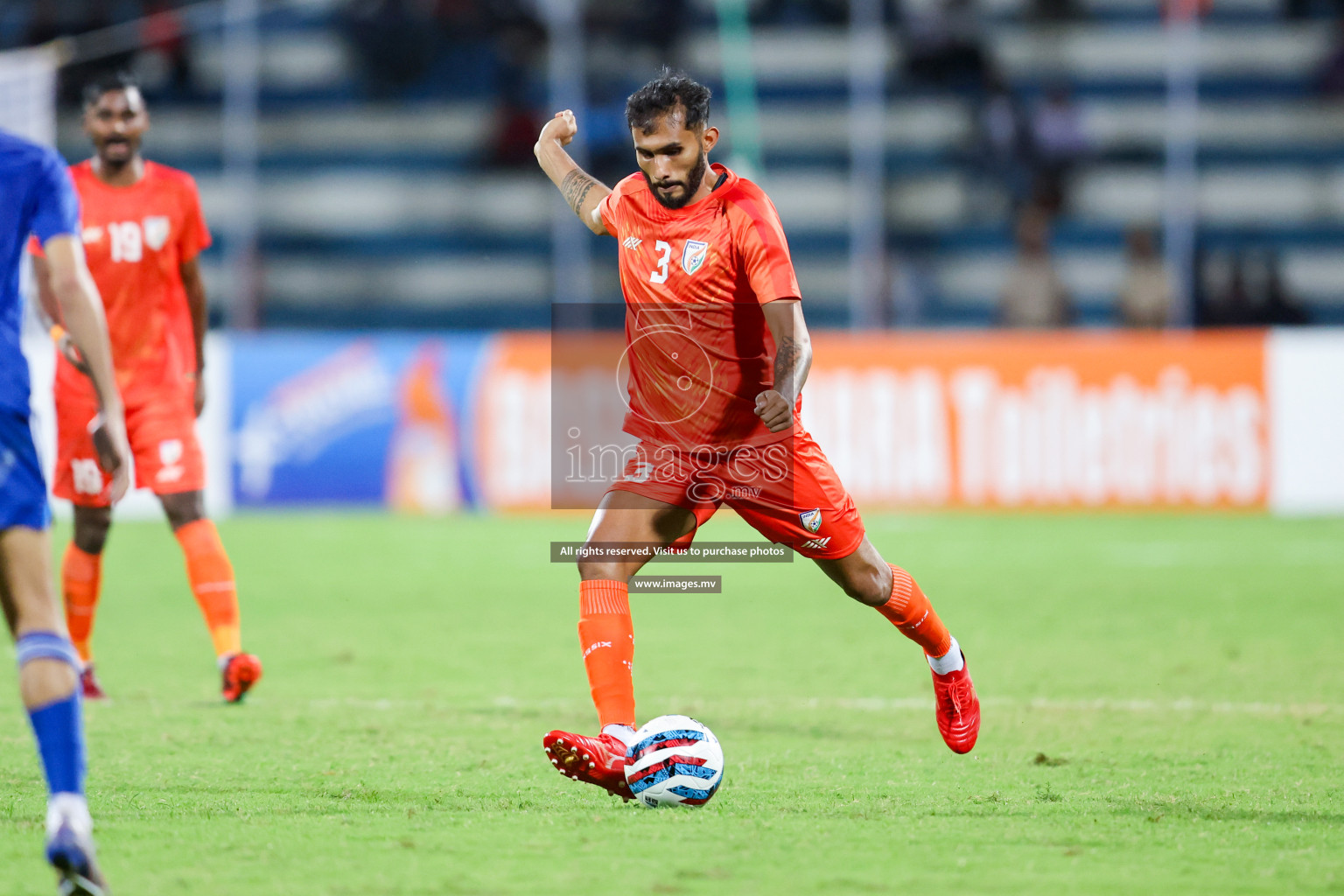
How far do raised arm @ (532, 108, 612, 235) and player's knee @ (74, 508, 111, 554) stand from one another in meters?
2.38

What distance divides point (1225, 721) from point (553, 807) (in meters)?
2.78

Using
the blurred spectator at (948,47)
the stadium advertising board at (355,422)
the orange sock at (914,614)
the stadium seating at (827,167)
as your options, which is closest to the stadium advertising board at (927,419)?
the stadium advertising board at (355,422)

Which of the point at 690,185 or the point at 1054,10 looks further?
the point at 1054,10

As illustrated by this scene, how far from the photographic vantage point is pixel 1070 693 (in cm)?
688

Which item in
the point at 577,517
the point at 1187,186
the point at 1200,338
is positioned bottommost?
the point at 577,517

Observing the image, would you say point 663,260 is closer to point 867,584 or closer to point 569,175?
point 569,175

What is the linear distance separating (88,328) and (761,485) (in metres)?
2.13

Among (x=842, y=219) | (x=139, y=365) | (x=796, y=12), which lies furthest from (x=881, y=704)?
(x=796, y=12)

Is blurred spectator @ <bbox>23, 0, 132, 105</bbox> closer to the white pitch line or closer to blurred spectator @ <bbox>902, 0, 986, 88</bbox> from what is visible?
blurred spectator @ <bbox>902, 0, 986, 88</bbox>

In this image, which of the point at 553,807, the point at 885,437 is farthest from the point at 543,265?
the point at 553,807

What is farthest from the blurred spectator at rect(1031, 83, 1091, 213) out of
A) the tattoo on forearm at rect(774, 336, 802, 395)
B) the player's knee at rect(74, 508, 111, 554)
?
the tattoo on forearm at rect(774, 336, 802, 395)

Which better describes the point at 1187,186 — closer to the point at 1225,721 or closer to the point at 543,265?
the point at 543,265

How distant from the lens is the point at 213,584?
6.68 m

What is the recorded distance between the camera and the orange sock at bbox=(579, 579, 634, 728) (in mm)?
4980
